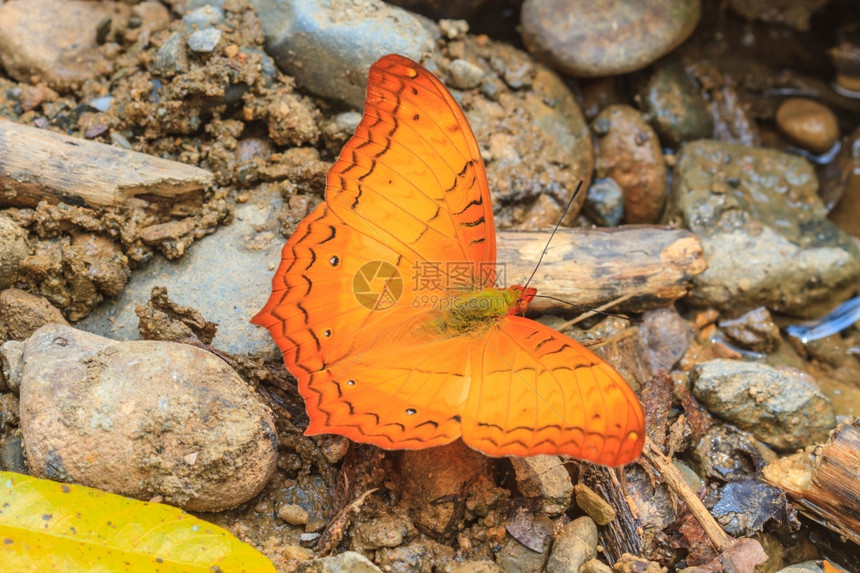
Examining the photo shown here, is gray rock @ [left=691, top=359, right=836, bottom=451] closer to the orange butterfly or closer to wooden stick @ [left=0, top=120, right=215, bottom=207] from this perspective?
the orange butterfly

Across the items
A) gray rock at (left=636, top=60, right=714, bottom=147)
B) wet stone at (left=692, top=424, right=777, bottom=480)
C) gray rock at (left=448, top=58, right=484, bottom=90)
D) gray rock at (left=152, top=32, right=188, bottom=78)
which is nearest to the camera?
wet stone at (left=692, top=424, right=777, bottom=480)

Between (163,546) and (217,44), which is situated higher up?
(217,44)

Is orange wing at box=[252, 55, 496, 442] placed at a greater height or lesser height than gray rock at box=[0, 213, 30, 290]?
greater

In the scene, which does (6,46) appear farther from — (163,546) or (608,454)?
(608,454)

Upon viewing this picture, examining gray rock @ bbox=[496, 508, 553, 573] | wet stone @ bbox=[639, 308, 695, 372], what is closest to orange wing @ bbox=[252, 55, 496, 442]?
gray rock @ bbox=[496, 508, 553, 573]

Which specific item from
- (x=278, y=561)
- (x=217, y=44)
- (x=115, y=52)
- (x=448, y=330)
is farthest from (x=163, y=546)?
(x=115, y=52)

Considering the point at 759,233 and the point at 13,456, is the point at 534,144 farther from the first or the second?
the point at 13,456

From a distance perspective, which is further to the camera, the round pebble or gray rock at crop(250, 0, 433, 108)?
the round pebble
